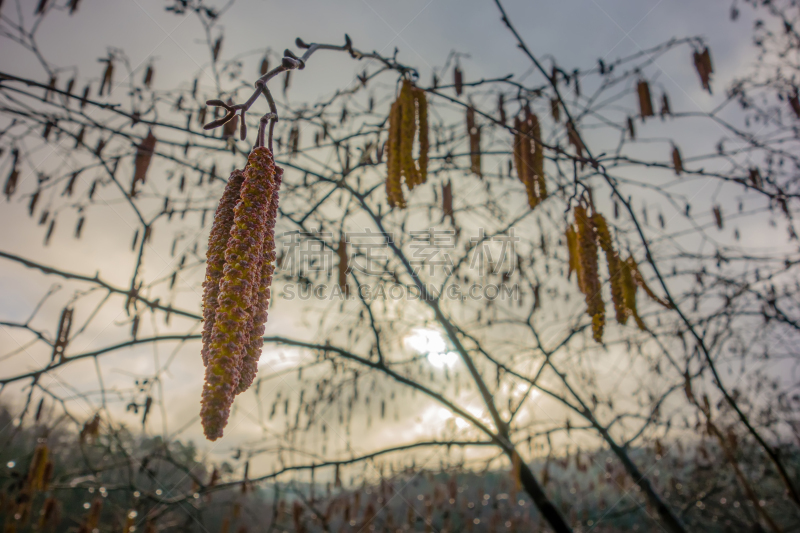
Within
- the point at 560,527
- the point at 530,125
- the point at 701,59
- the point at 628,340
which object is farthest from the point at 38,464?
the point at 701,59

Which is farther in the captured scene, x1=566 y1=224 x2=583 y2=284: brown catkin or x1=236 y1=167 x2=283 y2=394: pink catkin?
x1=566 y1=224 x2=583 y2=284: brown catkin

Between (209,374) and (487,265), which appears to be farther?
(487,265)

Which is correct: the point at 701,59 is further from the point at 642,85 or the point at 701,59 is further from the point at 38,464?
the point at 38,464

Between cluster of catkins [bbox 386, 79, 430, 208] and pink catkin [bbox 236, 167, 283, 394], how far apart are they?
62 cm

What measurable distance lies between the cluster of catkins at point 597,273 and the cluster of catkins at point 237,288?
84 centimetres

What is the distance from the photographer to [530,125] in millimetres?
1698

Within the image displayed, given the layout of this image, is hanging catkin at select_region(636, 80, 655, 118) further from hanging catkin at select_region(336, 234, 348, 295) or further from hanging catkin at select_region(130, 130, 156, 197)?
hanging catkin at select_region(130, 130, 156, 197)

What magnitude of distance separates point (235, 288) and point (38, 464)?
2892 millimetres

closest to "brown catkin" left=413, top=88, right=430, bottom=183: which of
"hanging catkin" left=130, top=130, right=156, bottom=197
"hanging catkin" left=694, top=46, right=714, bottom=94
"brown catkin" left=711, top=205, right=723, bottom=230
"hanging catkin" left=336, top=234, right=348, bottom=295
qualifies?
"hanging catkin" left=336, top=234, right=348, bottom=295

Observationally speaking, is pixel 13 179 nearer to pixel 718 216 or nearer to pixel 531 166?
pixel 531 166

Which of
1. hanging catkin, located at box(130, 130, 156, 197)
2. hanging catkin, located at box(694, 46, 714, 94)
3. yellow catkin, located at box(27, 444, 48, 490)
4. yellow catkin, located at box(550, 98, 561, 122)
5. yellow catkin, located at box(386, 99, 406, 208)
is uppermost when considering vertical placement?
hanging catkin, located at box(694, 46, 714, 94)

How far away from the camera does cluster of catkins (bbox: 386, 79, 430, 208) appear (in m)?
1.20

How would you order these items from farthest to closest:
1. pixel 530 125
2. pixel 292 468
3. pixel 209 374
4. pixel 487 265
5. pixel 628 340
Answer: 1. pixel 487 265
2. pixel 628 340
3. pixel 292 468
4. pixel 530 125
5. pixel 209 374

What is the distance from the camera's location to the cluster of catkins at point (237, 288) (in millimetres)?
448
